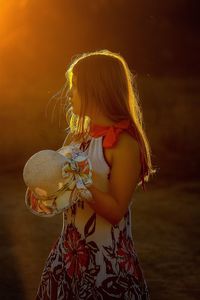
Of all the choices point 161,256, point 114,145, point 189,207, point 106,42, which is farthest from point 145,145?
point 106,42

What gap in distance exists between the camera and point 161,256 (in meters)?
6.38

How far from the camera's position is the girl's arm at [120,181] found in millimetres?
2285

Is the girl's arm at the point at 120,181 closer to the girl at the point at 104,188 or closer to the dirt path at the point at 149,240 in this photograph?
the girl at the point at 104,188

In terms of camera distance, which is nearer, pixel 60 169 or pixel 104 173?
pixel 60 169

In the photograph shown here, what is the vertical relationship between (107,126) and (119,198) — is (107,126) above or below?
above

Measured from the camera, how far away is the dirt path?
220 inches

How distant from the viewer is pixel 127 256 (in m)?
2.43

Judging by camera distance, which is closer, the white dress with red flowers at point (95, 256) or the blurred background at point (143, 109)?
the white dress with red flowers at point (95, 256)

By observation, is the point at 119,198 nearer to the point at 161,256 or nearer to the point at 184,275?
the point at 184,275

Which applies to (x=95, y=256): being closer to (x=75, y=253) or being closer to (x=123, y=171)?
(x=75, y=253)

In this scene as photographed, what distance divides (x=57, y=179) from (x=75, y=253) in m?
0.35

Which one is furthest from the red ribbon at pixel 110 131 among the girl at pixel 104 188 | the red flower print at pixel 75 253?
the red flower print at pixel 75 253

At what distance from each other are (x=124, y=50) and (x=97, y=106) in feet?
42.3

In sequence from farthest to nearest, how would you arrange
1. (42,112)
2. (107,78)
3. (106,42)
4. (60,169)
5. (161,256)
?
(106,42) → (42,112) → (161,256) → (107,78) → (60,169)
